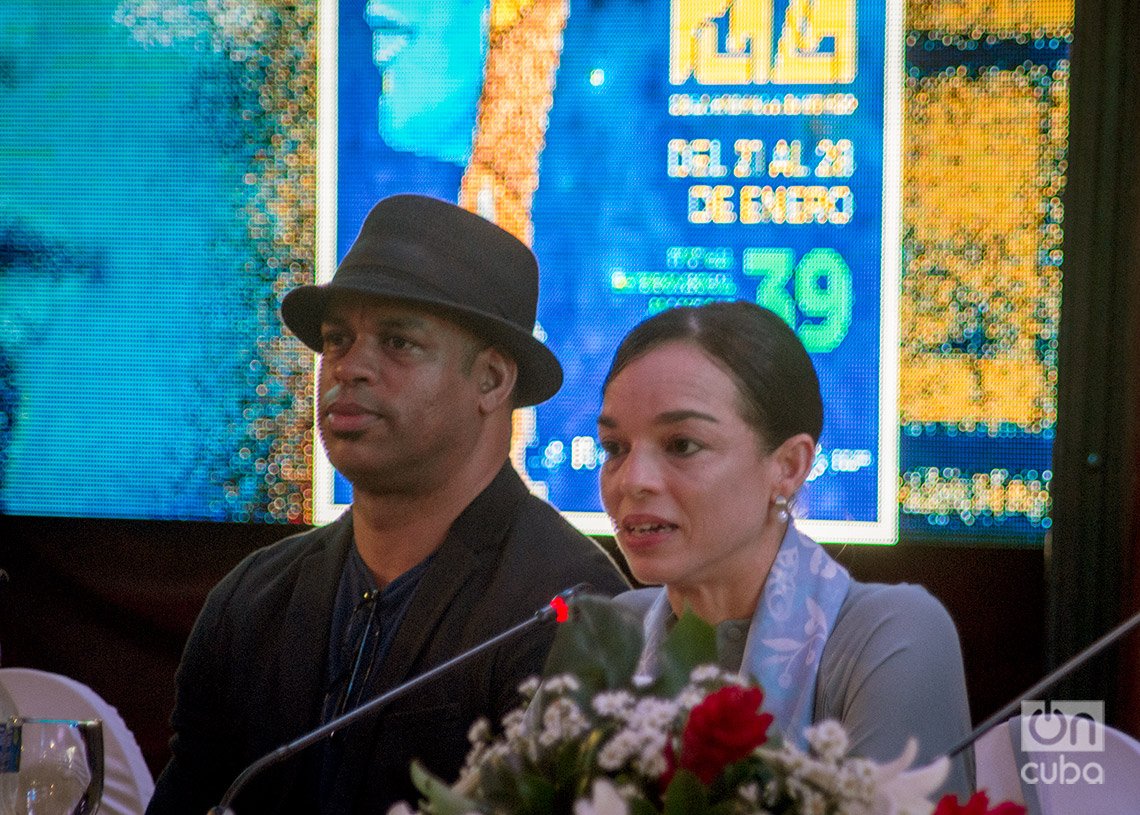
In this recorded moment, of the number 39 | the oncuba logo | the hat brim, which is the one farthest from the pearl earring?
the number 39

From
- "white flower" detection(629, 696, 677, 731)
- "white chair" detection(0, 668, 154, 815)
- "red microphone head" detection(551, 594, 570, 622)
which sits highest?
"white flower" detection(629, 696, 677, 731)

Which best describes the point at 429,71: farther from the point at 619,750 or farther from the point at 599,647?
the point at 619,750

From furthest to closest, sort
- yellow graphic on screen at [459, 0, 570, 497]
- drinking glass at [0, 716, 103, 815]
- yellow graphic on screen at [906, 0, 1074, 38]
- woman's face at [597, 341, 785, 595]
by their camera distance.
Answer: yellow graphic on screen at [459, 0, 570, 497]
yellow graphic on screen at [906, 0, 1074, 38]
woman's face at [597, 341, 785, 595]
drinking glass at [0, 716, 103, 815]

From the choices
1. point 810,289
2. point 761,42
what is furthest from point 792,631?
point 761,42

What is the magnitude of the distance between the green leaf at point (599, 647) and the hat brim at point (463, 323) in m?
1.28

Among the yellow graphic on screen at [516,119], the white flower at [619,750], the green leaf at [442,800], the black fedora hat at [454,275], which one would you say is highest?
the yellow graphic on screen at [516,119]

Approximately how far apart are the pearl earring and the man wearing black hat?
0.45 m

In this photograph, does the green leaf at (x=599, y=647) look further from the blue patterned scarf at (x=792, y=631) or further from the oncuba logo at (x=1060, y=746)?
the oncuba logo at (x=1060, y=746)

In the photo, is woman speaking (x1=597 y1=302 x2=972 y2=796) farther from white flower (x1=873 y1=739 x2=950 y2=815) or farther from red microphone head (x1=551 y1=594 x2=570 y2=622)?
white flower (x1=873 y1=739 x2=950 y2=815)

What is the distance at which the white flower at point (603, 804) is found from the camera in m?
0.72

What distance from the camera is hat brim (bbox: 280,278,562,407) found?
215cm

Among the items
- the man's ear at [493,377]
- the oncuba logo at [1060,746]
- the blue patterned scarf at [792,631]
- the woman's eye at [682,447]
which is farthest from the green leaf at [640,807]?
the man's ear at [493,377]

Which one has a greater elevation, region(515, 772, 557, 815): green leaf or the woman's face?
the woman's face

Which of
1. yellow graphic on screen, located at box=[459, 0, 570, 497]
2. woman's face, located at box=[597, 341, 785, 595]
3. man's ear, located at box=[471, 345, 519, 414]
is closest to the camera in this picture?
woman's face, located at box=[597, 341, 785, 595]
